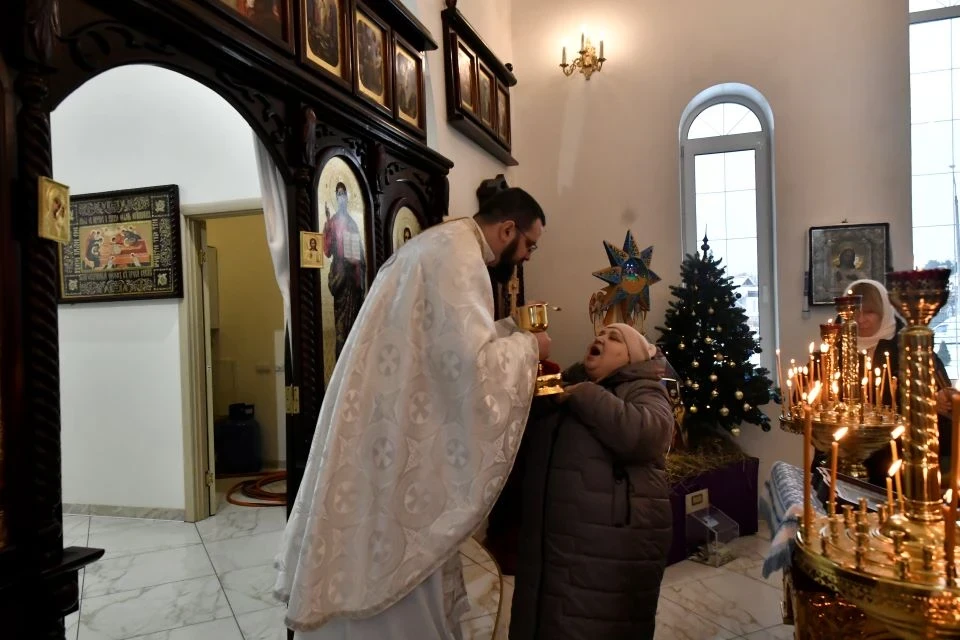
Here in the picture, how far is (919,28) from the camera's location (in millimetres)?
6004

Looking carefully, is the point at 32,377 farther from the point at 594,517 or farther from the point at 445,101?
the point at 445,101

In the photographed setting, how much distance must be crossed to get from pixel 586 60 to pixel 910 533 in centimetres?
568

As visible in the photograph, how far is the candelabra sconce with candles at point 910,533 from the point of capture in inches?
44.5

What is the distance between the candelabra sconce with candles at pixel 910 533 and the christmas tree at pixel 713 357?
3.79 metres

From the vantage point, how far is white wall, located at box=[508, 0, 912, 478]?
5660mm

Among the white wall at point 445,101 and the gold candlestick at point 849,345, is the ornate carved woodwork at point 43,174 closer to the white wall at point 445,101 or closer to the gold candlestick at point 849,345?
the white wall at point 445,101

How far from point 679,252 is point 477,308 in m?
4.59

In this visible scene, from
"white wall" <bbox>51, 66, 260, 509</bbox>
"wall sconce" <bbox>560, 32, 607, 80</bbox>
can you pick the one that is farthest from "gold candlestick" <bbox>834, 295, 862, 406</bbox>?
"white wall" <bbox>51, 66, 260, 509</bbox>

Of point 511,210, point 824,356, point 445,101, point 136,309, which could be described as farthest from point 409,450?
point 136,309

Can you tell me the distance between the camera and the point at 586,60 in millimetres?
6176

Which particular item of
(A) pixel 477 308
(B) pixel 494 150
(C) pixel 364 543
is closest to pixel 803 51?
(B) pixel 494 150

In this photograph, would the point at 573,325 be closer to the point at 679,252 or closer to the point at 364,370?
the point at 679,252

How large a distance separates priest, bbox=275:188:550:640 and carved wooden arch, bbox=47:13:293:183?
1.15 m

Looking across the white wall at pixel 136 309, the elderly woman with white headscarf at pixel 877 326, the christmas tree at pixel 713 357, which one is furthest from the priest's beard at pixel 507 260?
the white wall at pixel 136 309
